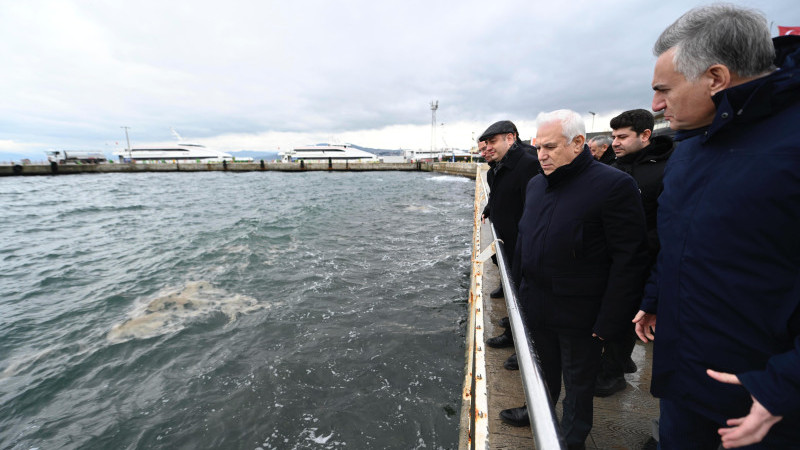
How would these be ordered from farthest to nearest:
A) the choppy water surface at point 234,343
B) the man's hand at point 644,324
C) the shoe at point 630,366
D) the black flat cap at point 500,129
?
1. the choppy water surface at point 234,343
2. the black flat cap at point 500,129
3. the shoe at point 630,366
4. the man's hand at point 644,324

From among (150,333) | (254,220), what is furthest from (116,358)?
(254,220)

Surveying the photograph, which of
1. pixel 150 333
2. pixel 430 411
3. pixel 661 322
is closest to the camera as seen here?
Answer: pixel 661 322

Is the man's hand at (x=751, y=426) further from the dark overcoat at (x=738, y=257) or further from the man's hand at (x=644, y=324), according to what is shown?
the man's hand at (x=644, y=324)

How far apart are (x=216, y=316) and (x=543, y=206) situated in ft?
21.6

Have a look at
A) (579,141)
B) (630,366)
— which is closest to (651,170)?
(579,141)

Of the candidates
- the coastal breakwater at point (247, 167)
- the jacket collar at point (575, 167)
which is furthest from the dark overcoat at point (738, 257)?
the coastal breakwater at point (247, 167)

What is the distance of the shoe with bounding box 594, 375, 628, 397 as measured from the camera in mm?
2570

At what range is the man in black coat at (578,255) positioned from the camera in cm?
176

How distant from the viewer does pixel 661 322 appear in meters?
1.32

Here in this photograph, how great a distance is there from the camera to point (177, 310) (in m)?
6.65

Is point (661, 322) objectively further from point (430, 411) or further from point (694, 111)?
point (430, 411)

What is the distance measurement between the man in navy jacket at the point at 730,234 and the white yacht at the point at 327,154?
76.7 metres

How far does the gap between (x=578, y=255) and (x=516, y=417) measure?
126 centimetres

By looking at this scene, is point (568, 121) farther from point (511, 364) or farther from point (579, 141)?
point (511, 364)
